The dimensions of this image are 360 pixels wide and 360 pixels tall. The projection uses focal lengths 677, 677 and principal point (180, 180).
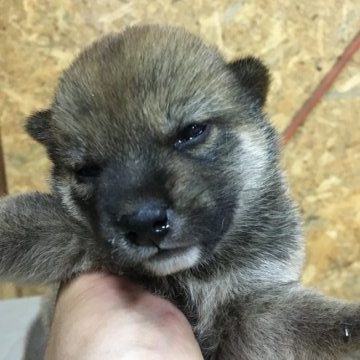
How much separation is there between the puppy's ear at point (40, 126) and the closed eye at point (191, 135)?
15.4 inches

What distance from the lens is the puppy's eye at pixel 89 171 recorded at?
140 cm

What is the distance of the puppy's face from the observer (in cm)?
125

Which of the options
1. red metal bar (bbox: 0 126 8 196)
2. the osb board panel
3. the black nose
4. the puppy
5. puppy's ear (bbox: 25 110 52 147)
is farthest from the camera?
red metal bar (bbox: 0 126 8 196)

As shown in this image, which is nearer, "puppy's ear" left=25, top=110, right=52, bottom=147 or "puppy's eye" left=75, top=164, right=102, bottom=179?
"puppy's eye" left=75, top=164, right=102, bottom=179

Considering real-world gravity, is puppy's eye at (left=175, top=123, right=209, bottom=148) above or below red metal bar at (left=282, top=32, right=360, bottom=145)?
above

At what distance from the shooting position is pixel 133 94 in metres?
1.38

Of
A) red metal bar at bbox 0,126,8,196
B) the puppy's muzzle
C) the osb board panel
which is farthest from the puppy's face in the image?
red metal bar at bbox 0,126,8,196

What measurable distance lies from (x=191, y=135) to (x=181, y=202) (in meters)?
0.21

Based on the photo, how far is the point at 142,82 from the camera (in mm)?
1397

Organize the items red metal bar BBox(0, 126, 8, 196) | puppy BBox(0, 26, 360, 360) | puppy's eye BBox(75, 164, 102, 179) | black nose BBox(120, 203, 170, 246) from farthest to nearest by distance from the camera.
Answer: red metal bar BBox(0, 126, 8, 196) < puppy's eye BBox(75, 164, 102, 179) < puppy BBox(0, 26, 360, 360) < black nose BBox(120, 203, 170, 246)

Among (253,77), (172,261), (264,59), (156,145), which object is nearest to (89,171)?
(156,145)

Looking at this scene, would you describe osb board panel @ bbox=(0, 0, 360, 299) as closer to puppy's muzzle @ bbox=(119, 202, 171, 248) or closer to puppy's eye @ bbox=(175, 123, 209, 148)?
puppy's eye @ bbox=(175, 123, 209, 148)

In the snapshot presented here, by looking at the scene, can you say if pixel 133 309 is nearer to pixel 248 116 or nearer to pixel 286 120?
pixel 248 116

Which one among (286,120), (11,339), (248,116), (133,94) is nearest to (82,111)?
(133,94)
